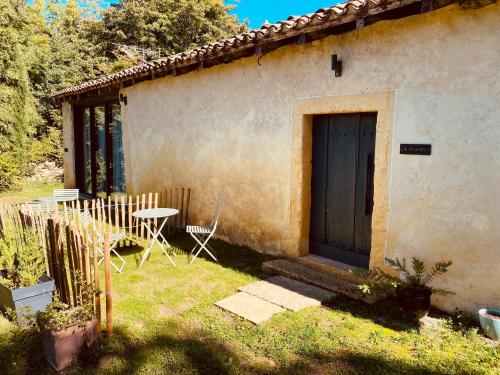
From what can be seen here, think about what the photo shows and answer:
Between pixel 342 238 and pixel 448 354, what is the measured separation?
228 centimetres

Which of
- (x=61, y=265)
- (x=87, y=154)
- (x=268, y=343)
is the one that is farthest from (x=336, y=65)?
(x=87, y=154)

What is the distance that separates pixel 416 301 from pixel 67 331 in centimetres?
332

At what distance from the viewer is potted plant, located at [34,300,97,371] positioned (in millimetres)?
3236

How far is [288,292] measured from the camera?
192 inches

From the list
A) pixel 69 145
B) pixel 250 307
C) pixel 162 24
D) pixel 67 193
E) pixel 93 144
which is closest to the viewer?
pixel 250 307

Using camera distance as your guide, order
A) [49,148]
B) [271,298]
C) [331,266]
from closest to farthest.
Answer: [271,298], [331,266], [49,148]

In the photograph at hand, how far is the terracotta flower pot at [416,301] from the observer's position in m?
3.93

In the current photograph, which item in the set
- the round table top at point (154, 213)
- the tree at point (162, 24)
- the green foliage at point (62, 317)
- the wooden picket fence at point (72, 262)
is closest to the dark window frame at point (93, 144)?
the round table top at point (154, 213)

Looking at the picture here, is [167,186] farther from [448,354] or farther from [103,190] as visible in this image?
[448,354]

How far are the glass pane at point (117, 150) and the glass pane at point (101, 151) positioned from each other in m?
0.55

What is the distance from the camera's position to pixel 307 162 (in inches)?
228

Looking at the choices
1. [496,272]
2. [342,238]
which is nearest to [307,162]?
[342,238]

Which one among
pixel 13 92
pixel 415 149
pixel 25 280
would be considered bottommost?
pixel 25 280

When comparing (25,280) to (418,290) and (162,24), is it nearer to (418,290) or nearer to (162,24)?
(418,290)
